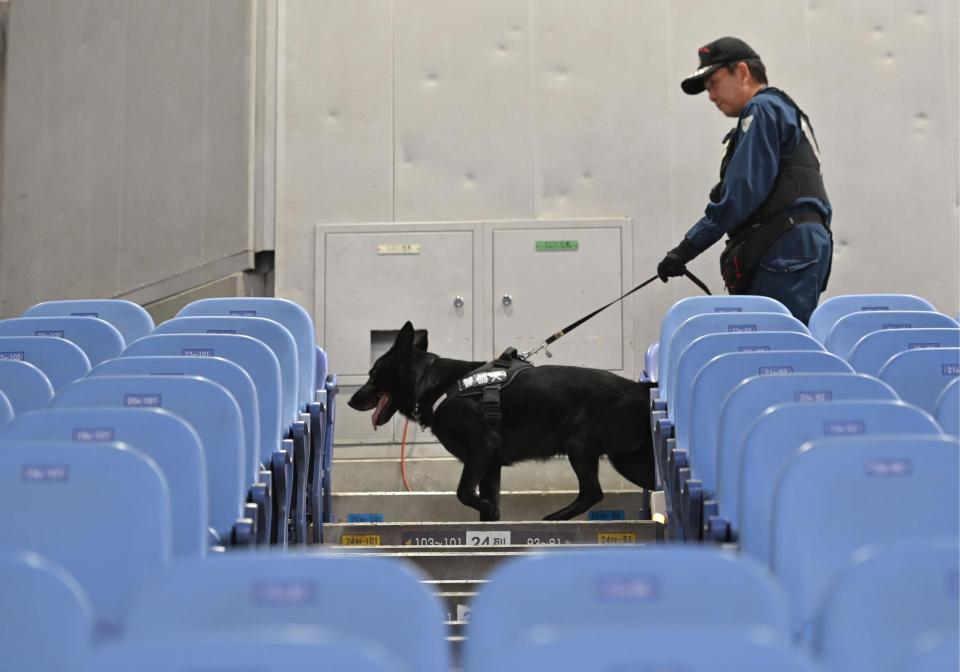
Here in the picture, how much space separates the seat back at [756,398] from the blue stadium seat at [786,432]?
225 millimetres

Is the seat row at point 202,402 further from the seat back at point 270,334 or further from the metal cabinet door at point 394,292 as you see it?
the metal cabinet door at point 394,292

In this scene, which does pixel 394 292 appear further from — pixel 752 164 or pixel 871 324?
pixel 871 324

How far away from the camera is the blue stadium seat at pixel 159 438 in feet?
8.95

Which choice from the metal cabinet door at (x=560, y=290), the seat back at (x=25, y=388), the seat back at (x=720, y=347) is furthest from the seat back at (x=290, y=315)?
the metal cabinet door at (x=560, y=290)

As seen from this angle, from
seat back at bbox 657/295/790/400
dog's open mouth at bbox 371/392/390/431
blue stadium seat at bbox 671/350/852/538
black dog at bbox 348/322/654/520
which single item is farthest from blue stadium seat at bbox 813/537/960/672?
dog's open mouth at bbox 371/392/390/431

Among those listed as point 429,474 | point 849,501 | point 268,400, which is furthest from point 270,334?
point 429,474

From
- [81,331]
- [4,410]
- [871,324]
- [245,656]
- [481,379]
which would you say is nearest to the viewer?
[245,656]

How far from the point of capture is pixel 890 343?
419 cm

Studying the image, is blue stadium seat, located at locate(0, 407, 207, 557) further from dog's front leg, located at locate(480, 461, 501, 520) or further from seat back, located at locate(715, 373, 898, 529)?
dog's front leg, located at locate(480, 461, 501, 520)

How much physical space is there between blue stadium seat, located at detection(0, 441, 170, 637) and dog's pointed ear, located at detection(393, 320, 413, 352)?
10.1ft

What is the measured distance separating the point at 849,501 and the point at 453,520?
3.52m

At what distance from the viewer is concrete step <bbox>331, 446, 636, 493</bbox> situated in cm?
687

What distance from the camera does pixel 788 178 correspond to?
5309mm

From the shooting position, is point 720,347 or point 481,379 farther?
point 481,379
